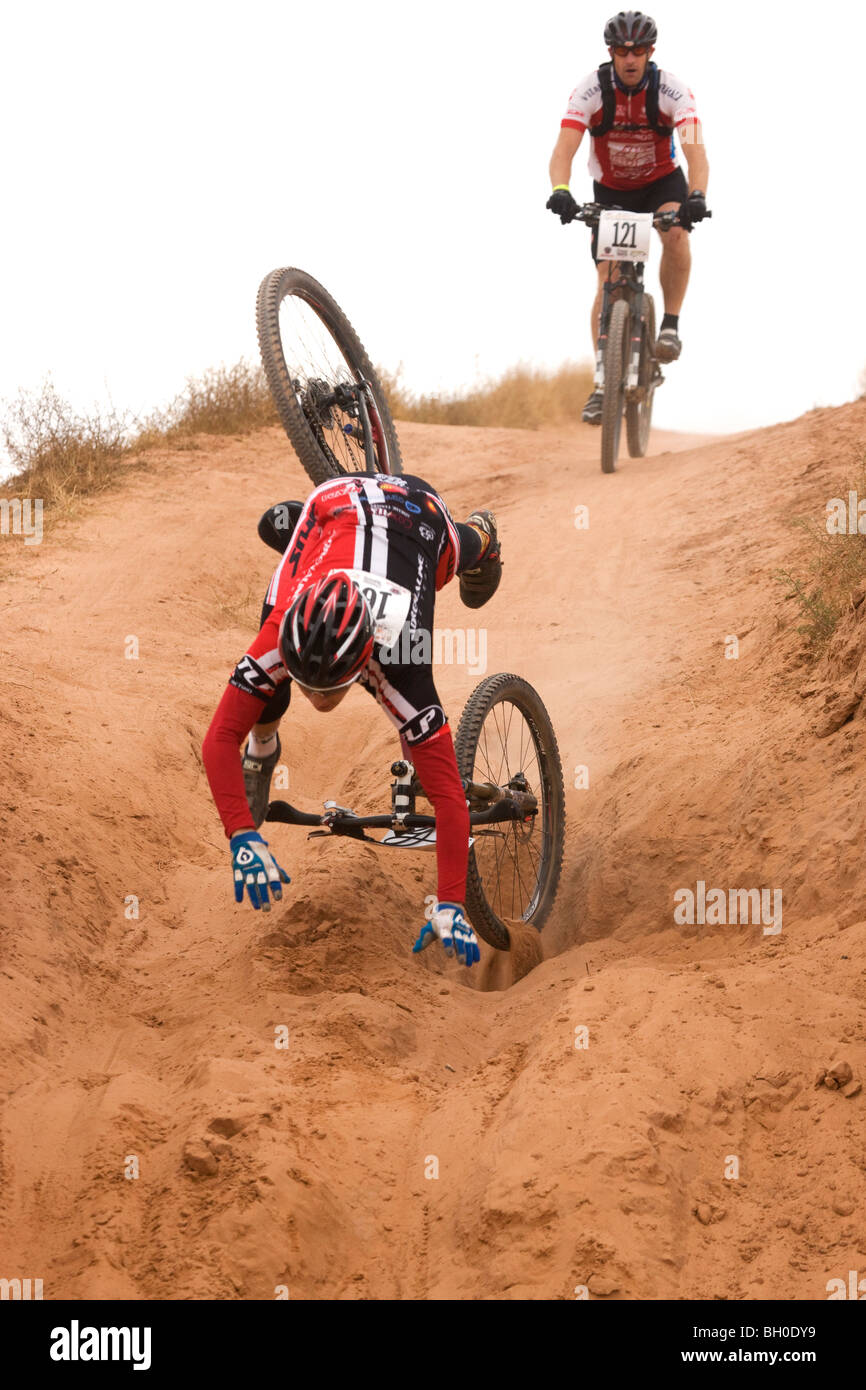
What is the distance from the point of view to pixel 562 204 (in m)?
9.97

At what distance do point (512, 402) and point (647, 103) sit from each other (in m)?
9.08

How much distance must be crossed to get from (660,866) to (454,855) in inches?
51.6

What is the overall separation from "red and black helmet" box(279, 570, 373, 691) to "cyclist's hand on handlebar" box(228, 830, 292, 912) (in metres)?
0.58

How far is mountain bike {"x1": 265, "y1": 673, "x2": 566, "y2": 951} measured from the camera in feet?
15.5

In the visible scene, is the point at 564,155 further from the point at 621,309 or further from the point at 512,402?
the point at 512,402

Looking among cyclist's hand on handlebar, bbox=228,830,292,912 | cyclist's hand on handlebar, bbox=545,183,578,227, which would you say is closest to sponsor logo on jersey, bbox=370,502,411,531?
cyclist's hand on handlebar, bbox=228,830,292,912

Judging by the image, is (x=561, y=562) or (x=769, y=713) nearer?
(x=769, y=713)

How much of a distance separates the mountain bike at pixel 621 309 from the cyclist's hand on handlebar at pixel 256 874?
693 centimetres

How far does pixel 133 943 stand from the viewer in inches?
202

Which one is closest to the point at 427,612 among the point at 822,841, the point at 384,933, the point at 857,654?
the point at 384,933

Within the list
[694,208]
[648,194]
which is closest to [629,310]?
[694,208]

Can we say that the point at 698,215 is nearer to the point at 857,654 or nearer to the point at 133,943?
the point at 857,654

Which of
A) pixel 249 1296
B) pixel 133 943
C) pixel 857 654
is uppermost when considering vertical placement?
pixel 857 654

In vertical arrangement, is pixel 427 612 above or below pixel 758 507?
below
